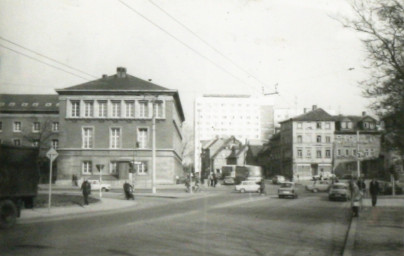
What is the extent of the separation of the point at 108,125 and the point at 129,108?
374 cm

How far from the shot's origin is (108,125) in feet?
187

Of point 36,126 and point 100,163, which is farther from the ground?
point 36,126

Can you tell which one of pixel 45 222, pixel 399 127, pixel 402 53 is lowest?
pixel 45 222

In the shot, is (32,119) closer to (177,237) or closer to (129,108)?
(129,108)

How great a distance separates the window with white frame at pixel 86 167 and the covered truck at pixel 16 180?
3822 centimetres

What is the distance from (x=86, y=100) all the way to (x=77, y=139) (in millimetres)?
5667

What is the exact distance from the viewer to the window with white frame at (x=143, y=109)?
179 feet

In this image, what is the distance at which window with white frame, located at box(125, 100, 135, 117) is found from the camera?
53866 millimetres

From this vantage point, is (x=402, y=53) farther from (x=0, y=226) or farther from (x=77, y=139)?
(x=77, y=139)

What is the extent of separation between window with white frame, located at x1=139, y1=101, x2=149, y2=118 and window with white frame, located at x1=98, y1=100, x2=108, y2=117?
3.70 metres

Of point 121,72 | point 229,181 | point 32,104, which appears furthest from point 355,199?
point 32,104

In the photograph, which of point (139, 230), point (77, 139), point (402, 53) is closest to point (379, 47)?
point (402, 53)

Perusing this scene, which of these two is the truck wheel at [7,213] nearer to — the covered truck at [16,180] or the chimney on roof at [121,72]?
the covered truck at [16,180]

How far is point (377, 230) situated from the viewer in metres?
16.2
